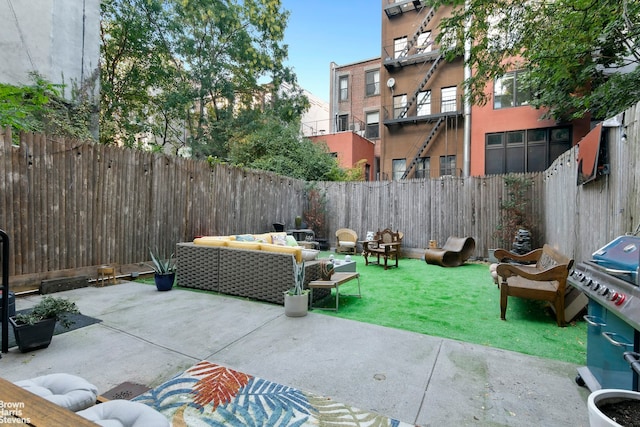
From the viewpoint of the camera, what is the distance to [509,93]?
11.5 m

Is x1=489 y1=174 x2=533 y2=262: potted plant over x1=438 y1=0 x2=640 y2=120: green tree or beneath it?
beneath

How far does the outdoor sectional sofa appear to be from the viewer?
4.41m

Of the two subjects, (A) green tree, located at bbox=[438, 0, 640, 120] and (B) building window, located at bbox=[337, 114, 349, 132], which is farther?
(B) building window, located at bbox=[337, 114, 349, 132]

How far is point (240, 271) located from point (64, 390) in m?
3.23

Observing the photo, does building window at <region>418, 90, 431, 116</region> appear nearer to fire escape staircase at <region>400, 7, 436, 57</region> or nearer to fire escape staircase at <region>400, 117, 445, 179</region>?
fire escape staircase at <region>400, 117, 445, 179</region>

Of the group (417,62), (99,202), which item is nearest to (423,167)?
(417,62)

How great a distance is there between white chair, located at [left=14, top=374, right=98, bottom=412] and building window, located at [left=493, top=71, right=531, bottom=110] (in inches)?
540

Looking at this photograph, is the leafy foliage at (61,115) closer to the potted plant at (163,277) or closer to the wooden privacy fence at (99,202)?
the wooden privacy fence at (99,202)

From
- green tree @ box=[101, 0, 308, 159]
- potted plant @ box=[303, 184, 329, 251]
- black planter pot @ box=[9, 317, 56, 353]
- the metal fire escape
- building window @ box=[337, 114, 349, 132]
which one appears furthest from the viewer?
building window @ box=[337, 114, 349, 132]

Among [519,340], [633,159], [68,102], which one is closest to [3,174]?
[68,102]

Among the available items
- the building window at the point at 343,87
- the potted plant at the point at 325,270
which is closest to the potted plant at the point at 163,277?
the potted plant at the point at 325,270

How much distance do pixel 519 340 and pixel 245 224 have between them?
6636 mm

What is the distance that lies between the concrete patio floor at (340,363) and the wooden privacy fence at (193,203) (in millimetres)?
1686

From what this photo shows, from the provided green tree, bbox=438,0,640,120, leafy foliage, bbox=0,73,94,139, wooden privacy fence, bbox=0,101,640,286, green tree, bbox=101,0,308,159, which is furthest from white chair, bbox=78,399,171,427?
green tree, bbox=101,0,308,159
